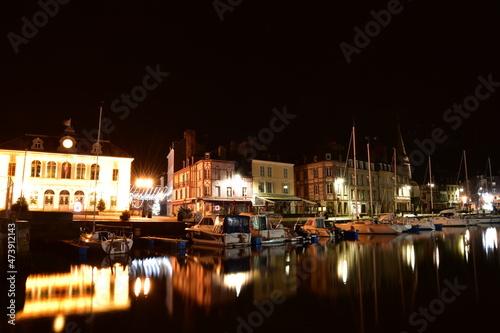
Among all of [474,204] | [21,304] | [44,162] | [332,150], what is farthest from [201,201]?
[474,204]

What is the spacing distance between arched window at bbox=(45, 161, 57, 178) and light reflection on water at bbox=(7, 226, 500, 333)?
2227 centimetres

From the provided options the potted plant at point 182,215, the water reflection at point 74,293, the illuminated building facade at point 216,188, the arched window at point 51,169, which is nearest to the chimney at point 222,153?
the illuminated building facade at point 216,188

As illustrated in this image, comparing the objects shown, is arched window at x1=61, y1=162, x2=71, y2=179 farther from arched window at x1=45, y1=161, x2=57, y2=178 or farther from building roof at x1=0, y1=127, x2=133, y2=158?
building roof at x1=0, y1=127, x2=133, y2=158

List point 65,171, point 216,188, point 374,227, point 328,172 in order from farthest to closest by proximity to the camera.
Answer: point 328,172
point 216,188
point 374,227
point 65,171

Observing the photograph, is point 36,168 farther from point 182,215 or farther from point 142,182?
point 182,215

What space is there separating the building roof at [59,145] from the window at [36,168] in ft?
4.40

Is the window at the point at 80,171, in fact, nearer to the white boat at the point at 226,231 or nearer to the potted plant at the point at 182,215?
the potted plant at the point at 182,215

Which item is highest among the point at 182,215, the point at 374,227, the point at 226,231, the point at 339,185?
the point at 339,185

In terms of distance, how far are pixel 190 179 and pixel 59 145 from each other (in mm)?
15999

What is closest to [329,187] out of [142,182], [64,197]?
[142,182]

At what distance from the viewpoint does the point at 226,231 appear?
2644cm

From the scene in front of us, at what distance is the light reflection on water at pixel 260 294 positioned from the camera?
9273 mm

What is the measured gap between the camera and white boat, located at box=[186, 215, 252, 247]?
26219mm

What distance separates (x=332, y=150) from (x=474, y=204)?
60.9 meters
